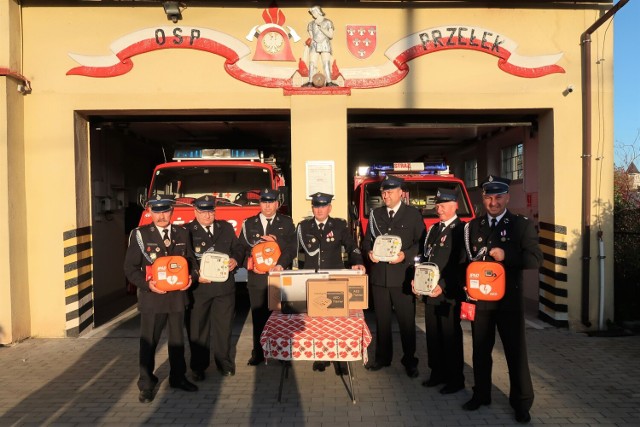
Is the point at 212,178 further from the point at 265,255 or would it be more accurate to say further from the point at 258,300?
the point at 265,255

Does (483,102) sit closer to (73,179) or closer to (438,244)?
(438,244)

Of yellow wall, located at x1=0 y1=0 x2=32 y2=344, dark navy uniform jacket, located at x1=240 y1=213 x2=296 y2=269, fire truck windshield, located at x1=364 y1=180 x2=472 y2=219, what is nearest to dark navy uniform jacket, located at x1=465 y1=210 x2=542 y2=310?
dark navy uniform jacket, located at x1=240 y1=213 x2=296 y2=269

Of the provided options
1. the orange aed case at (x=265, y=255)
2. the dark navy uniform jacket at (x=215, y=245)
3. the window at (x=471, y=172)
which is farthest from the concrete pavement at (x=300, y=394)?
the window at (x=471, y=172)

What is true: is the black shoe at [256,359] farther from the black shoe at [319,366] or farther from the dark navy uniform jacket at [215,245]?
the dark navy uniform jacket at [215,245]

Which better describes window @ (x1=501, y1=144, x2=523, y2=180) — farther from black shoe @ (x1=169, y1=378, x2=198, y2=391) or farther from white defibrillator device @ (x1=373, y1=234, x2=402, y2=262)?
black shoe @ (x1=169, y1=378, x2=198, y2=391)

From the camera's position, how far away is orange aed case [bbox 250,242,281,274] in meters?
5.22

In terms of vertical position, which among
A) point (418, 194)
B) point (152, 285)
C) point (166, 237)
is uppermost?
point (418, 194)

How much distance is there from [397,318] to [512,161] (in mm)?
6182

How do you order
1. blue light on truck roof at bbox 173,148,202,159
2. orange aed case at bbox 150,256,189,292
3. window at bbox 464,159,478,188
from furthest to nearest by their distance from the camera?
window at bbox 464,159,478,188
blue light on truck roof at bbox 173,148,202,159
orange aed case at bbox 150,256,189,292

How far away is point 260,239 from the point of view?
545 centimetres

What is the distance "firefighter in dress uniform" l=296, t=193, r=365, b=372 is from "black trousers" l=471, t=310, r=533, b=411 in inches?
61.4

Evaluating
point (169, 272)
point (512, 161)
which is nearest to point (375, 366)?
point (169, 272)

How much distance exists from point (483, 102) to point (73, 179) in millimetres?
5942

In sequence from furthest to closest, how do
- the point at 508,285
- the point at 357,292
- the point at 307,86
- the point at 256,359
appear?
the point at 307,86 < the point at 256,359 < the point at 357,292 < the point at 508,285
